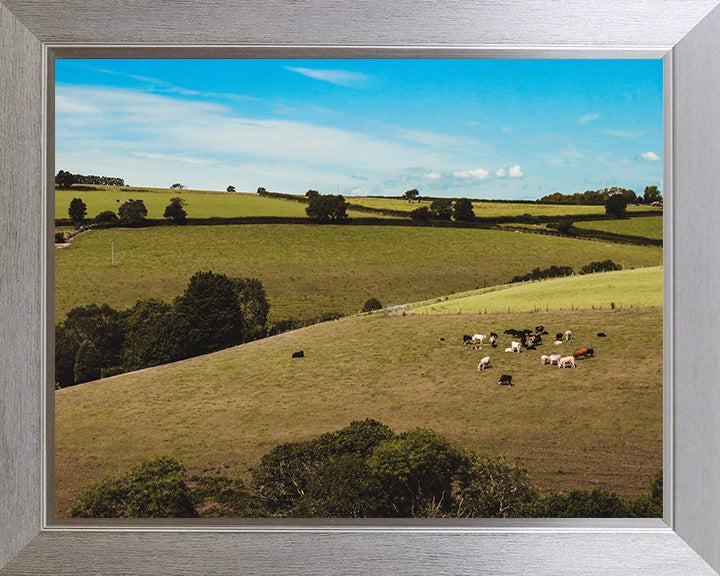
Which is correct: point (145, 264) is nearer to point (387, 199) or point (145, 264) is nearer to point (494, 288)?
point (387, 199)

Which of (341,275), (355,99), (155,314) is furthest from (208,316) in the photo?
(355,99)

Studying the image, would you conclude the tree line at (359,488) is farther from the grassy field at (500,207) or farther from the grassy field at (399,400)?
the grassy field at (500,207)

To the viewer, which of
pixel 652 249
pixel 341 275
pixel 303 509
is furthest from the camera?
pixel 341 275

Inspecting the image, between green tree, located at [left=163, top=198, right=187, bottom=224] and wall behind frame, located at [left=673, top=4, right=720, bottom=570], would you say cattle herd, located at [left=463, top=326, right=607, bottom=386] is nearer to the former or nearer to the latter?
green tree, located at [left=163, top=198, right=187, bottom=224]

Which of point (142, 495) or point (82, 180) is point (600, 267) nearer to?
point (142, 495)

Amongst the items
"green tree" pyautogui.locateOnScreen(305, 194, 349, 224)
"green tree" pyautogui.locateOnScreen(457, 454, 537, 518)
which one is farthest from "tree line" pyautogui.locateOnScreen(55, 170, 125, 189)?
"green tree" pyautogui.locateOnScreen(457, 454, 537, 518)

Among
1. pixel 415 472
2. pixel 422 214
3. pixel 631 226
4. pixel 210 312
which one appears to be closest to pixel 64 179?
pixel 210 312
